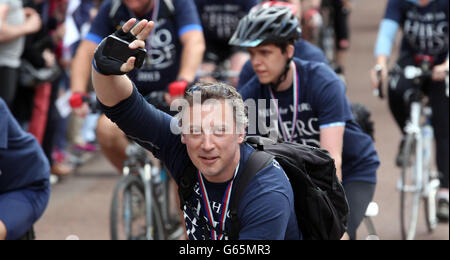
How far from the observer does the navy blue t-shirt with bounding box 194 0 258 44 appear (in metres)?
7.86

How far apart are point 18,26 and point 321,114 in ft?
14.3

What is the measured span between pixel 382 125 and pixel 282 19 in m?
7.00

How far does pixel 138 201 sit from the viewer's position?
6.21 meters

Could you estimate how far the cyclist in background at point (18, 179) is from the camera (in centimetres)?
462

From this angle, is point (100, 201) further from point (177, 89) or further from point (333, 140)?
point (333, 140)

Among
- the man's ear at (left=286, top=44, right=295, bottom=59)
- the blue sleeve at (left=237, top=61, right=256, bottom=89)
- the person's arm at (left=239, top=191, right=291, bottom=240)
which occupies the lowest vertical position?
the person's arm at (left=239, top=191, right=291, bottom=240)

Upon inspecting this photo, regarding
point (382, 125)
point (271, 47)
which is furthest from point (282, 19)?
point (382, 125)

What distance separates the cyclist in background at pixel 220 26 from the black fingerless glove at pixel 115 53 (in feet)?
14.7

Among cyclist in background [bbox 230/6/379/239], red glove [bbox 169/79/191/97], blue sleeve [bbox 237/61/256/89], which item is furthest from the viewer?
red glove [bbox 169/79/191/97]

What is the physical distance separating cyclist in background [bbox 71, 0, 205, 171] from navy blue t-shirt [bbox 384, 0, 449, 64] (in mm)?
1846

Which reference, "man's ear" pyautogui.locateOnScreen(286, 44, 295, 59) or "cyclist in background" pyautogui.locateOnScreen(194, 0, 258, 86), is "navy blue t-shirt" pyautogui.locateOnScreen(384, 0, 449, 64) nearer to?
"cyclist in background" pyautogui.locateOnScreen(194, 0, 258, 86)

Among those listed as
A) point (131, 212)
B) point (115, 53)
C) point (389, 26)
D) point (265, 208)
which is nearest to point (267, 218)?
point (265, 208)

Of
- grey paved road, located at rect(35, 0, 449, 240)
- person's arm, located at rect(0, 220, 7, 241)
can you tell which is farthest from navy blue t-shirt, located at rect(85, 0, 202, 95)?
person's arm, located at rect(0, 220, 7, 241)

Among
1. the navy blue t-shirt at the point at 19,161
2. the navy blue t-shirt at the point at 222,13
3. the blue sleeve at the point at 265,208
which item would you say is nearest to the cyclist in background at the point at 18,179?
the navy blue t-shirt at the point at 19,161
